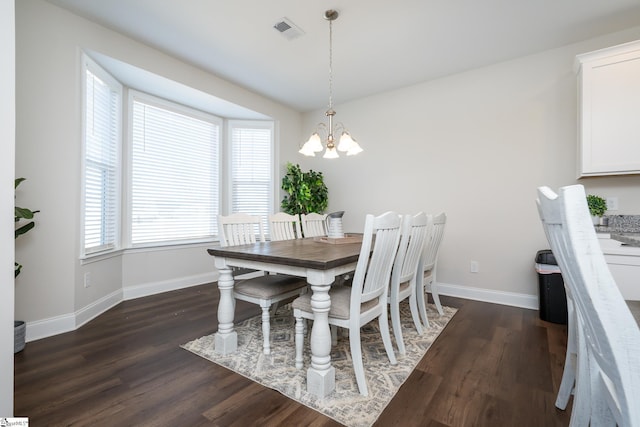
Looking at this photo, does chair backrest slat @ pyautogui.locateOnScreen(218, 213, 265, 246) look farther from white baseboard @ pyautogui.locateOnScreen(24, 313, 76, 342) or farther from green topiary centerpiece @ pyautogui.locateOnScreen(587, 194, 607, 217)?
green topiary centerpiece @ pyautogui.locateOnScreen(587, 194, 607, 217)

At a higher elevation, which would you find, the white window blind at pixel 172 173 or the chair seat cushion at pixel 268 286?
the white window blind at pixel 172 173

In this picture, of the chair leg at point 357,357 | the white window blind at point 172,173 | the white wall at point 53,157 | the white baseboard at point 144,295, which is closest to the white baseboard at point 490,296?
the white baseboard at point 144,295

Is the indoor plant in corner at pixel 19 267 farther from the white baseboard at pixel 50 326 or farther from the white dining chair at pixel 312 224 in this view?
the white dining chair at pixel 312 224

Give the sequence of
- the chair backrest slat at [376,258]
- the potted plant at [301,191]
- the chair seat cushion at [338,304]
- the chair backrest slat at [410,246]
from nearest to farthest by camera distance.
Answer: the chair backrest slat at [376,258] → the chair seat cushion at [338,304] → the chair backrest slat at [410,246] → the potted plant at [301,191]

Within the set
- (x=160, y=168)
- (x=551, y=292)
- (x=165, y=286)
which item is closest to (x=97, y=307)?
(x=165, y=286)

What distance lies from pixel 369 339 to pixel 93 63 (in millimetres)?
3664

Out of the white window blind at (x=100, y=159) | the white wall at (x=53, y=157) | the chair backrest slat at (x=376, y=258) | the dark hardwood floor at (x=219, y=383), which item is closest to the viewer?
the dark hardwood floor at (x=219, y=383)

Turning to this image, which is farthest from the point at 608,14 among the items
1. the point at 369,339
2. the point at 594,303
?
the point at 369,339

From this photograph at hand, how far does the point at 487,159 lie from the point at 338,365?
9.47ft

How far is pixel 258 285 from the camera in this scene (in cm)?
221

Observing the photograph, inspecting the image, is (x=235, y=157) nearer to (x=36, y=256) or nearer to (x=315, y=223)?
(x=315, y=223)

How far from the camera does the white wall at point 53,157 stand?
7.57 feet

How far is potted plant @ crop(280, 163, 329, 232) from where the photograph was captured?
4.55m

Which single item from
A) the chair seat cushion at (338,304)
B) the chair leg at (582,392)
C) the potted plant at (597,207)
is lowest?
the chair leg at (582,392)
